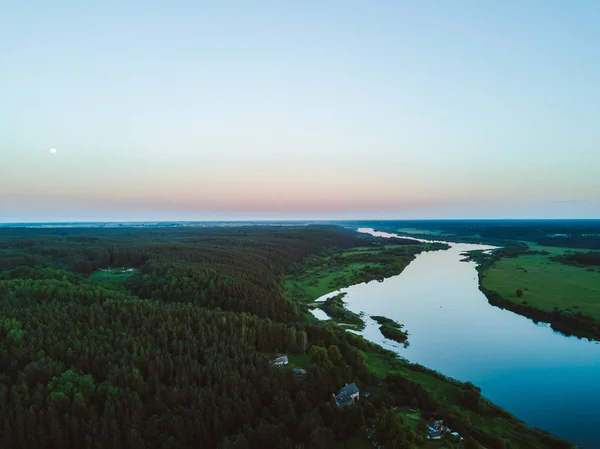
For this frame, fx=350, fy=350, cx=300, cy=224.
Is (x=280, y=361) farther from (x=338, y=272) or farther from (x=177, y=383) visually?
(x=338, y=272)

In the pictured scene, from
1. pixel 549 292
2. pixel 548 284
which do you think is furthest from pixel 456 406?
pixel 548 284

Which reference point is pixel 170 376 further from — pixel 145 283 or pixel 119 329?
pixel 145 283

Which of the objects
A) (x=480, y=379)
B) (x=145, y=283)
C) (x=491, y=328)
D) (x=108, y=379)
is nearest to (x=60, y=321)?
(x=108, y=379)

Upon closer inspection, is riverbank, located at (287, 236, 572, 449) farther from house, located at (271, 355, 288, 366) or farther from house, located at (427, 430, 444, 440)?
house, located at (271, 355, 288, 366)

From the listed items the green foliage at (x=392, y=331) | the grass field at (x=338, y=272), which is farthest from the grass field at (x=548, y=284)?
the grass field at (x=338, y=272)

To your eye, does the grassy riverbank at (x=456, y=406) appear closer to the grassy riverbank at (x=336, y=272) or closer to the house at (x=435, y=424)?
the house at (x=435, y=424)

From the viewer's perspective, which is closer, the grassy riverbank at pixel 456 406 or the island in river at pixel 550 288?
the grassy riverbank at pixel 456 406

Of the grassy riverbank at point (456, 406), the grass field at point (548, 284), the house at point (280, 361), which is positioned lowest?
the grassy riverbank at point (456, 406)

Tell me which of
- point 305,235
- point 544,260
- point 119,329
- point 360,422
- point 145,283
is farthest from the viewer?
point 305,235
